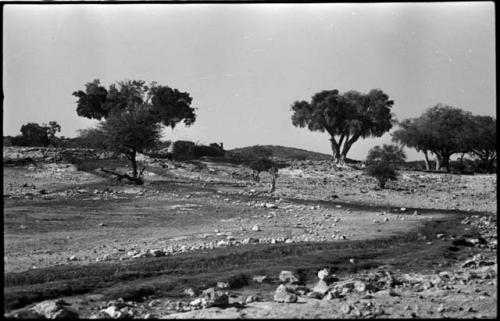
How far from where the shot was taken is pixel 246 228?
46.9 feet

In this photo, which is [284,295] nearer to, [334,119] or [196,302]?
[196,302]

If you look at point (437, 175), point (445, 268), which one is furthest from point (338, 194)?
point (445, 268)

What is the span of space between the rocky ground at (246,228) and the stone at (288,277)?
0.02 metres

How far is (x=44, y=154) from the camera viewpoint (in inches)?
1323

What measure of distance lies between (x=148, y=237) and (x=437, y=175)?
25.4 metres

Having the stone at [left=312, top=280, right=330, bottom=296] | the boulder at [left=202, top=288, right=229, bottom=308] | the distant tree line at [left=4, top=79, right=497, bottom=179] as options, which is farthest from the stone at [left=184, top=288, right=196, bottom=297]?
the distant tree line at [left=4, top=79, right=497, bottom=179]

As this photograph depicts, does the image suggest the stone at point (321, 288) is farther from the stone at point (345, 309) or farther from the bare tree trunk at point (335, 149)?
the bare tree trunk at point (335, 149)

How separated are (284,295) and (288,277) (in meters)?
1.23

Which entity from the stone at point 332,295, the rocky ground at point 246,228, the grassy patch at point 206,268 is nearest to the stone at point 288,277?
the rocky ground at point 246,228

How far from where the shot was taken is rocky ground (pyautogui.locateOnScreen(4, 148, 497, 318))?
25.4 feet

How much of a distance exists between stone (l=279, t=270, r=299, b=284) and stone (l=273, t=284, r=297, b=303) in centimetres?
77

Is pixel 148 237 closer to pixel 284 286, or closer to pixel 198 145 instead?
pixel 284 286

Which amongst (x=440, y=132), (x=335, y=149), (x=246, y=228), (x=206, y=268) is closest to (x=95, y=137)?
(x=246, y=228)

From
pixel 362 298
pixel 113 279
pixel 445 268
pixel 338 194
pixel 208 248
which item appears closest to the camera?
pixel 362 298
